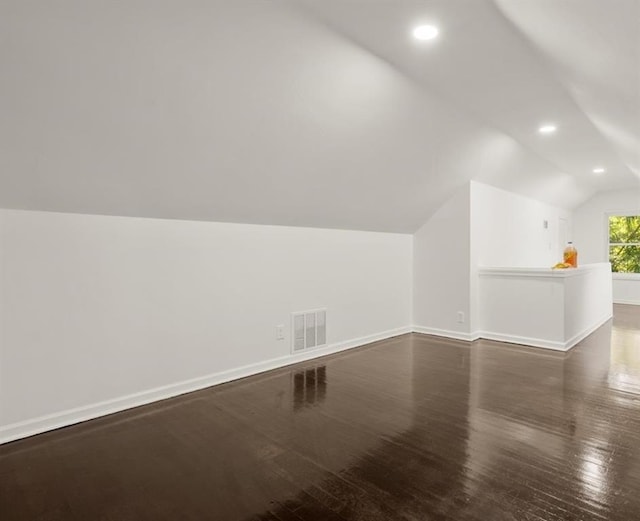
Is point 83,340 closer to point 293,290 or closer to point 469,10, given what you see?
point 293,290

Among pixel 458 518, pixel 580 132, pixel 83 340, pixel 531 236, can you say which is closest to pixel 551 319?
pixel 580 132

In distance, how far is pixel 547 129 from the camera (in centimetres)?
438

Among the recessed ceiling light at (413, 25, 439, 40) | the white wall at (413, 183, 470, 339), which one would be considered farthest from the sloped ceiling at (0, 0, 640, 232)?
the white wall at (413, 183, 470, 339)

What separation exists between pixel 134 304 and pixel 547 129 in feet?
14.8

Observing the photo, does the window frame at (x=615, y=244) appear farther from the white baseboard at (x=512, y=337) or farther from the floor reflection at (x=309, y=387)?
the floor reflection at (x=309, y=387)

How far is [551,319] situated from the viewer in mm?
4566

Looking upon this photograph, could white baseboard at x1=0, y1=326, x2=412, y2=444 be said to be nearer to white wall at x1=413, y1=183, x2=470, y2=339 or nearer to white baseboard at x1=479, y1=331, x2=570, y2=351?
white wall at x1=413, y1=183, x2=470, y2=339

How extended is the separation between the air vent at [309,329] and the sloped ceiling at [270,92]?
0.98 metres

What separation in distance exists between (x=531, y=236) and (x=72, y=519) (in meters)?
7.04

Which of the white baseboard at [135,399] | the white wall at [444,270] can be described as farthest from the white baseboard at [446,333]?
the white baseboard at [135,399]

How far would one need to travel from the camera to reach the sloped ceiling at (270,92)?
1.89 meters

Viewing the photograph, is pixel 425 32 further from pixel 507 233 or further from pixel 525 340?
pixel 507 233

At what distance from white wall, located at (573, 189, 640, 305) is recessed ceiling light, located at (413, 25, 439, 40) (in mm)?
8325

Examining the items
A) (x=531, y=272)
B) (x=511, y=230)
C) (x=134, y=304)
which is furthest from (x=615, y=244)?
(x=134, y=304)
